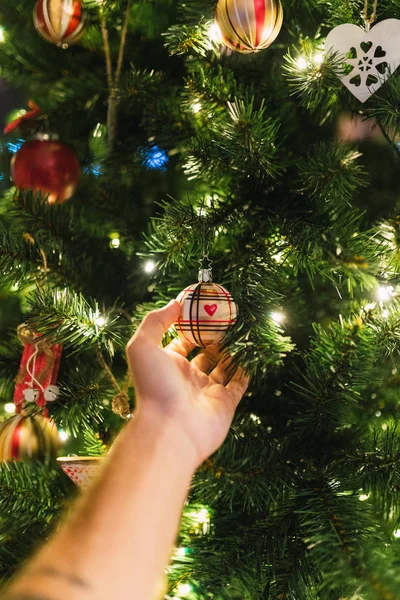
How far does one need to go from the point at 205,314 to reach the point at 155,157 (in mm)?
364

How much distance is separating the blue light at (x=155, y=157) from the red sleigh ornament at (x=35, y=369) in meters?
0.30

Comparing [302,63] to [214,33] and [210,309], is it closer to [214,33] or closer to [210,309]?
[214,33]

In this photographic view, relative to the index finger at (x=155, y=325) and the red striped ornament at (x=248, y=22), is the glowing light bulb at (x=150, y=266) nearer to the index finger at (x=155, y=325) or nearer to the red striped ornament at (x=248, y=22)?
the index finger at (x=155, y=325)

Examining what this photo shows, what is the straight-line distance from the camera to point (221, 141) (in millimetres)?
699

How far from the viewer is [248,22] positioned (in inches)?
26.1

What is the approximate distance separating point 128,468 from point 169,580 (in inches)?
7.4

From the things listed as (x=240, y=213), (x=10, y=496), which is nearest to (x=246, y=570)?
(x=10, y=496)

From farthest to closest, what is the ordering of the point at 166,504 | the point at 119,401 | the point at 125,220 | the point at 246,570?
the point at 125,220, the point at 119,401, the point at 246,570, the point at 166,504

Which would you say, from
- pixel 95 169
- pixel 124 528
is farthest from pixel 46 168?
pixel 124 528

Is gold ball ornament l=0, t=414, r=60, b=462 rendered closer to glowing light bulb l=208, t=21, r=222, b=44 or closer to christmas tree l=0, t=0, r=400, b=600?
christmas tree l=0, t=0, r=400, b=600

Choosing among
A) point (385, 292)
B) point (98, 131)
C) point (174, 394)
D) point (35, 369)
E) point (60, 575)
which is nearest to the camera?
point (60, 575)

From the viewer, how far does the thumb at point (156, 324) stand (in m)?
0.58

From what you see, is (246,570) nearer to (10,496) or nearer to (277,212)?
(10,496)

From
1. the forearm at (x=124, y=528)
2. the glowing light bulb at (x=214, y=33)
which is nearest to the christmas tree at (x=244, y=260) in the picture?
the glowing light bulb at (x=214, y=33)
